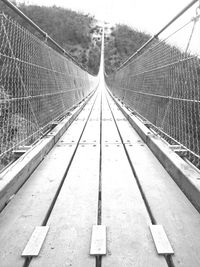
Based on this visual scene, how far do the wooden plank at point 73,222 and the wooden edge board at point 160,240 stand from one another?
0.25 meters

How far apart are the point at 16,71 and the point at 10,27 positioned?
0.32 m

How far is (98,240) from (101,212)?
231mm

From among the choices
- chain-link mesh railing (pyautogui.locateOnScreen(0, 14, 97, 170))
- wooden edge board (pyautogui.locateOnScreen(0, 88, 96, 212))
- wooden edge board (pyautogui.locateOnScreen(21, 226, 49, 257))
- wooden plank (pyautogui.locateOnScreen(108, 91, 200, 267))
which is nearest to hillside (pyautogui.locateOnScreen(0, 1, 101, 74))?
chain-link mesh railing (pyautogui.locateOnScreen(0, 14, 97, 170))

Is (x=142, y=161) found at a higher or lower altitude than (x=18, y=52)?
lower

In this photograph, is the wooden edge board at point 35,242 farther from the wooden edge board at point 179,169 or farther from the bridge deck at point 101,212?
the wooden edge board at point 179,169

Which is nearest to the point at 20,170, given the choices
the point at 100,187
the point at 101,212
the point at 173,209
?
the point at 100,187

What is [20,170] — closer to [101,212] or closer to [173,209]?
[101,212]

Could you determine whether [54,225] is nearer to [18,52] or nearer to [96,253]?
[96,253]

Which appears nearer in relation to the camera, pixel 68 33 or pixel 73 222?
pixel 73 222

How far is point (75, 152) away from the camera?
2.38m

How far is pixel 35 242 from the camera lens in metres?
1.07

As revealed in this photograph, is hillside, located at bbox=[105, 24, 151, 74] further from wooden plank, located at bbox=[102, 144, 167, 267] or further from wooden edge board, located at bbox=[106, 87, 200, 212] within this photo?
wooden plank, located at bbox=[102, 144, 167, 267]

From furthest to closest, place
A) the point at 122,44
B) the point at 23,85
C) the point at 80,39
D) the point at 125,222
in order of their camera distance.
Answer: the point at 122,44 < the point at 80,39 < the point at 23,85 < the point at 125,222

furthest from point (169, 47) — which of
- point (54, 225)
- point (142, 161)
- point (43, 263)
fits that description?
point (43, 263)
